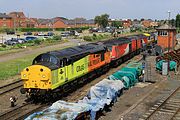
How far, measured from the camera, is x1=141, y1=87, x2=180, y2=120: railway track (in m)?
17.6

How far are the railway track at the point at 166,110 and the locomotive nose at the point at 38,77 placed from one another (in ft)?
21.5

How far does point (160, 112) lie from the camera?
18.5 m

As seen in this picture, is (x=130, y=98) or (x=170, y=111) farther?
(x=130, y=98)

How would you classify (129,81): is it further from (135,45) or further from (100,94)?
(135,45)

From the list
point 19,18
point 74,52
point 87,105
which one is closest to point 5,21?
point 19,18

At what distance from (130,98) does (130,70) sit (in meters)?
5.30

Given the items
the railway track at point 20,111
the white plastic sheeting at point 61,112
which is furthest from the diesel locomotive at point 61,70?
the white plastic sheeting at point 61,112

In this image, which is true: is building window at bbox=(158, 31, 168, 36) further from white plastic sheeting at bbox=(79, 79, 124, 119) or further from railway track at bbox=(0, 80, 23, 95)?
white plastic sheeting at bbox=(79, 79, 124, 119)

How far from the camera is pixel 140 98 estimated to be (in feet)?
71.1

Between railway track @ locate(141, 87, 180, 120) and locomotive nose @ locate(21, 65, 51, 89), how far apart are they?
656 cm

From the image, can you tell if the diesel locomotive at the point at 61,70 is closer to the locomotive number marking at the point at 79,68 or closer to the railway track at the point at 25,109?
the locomotive number marking at the point at 79,68

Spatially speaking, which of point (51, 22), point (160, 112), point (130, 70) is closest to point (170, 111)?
point (160, 112)

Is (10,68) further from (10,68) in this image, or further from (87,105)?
(87,105)

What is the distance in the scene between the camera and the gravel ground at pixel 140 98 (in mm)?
17938
